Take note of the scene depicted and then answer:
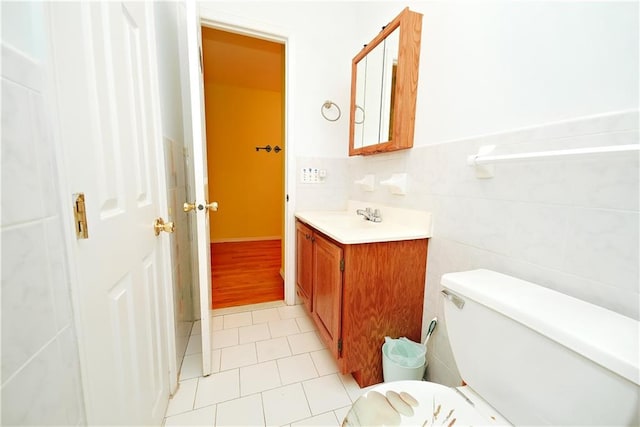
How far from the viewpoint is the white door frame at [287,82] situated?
164cm

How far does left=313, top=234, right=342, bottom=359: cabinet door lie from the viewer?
3.94 ft

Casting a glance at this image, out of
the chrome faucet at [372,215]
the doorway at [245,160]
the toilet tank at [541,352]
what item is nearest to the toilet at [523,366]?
the toilet tank at [541,352]

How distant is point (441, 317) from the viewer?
121 centimetres

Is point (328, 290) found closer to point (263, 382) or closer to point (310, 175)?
point (263, 382)

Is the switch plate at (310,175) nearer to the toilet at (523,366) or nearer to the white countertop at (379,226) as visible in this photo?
the white countertop at (379,226)

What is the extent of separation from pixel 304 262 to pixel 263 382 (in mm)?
726

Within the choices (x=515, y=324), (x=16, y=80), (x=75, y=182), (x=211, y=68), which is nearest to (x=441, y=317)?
(x=515, y=324)

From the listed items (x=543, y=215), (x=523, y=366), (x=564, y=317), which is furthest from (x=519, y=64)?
(x=523, y=366)

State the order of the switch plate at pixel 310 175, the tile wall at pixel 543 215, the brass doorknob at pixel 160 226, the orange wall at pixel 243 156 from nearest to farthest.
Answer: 1. the tile wall at pixel 543 215
2. the brass doorknob at pixel 160 226
3. the switch plate at pixel 310 175
4. the orange wall at pixel 243 156

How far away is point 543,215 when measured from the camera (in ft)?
2.64

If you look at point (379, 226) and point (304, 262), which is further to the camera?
point (304, 262)

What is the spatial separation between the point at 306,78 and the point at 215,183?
2.55m

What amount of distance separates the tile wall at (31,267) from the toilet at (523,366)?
0.65 m

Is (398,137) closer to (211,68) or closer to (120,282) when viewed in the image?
(120,282)
